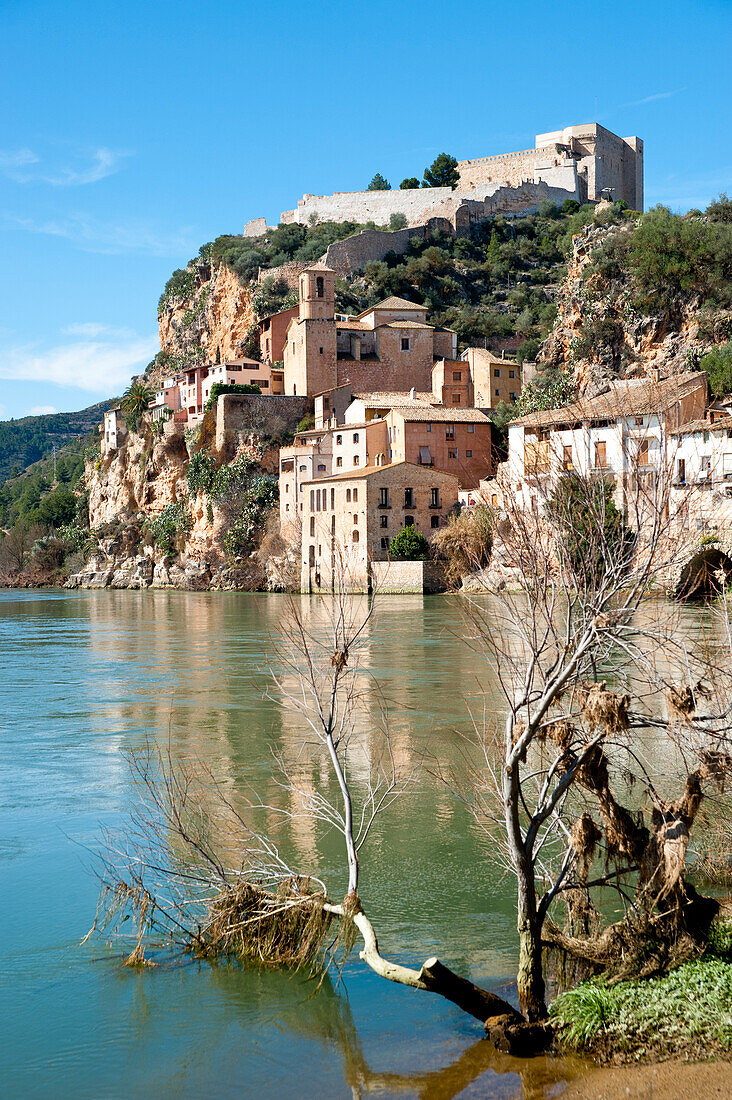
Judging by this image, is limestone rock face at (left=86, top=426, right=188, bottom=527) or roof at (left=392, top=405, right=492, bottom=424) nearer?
roof at (left=392, top=405, right=492, bottom=424)

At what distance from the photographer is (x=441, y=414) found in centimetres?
6291

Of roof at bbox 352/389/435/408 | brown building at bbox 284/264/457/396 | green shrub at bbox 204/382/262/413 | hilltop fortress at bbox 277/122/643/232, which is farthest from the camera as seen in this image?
hilltop fortress at bbox 277/122/643/232

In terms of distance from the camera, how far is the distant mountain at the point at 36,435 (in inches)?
6535

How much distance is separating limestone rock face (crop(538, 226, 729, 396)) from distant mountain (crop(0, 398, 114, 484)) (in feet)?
353

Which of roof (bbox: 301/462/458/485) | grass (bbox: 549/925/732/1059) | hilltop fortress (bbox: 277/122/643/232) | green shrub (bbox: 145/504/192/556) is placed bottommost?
grass (bbox: 549/925/732/1059)

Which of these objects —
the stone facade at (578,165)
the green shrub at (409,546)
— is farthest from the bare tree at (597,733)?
the stone facade at (578,165)

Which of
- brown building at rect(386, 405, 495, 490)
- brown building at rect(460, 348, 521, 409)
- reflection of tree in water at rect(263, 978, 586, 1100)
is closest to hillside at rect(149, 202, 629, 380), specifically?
brown building at rect(460, 348, 521, 409)

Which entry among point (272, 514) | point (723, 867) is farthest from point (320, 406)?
point (723, 867)

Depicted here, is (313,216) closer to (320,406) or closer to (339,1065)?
(320,406)

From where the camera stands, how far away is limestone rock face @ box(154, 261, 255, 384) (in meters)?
88.0

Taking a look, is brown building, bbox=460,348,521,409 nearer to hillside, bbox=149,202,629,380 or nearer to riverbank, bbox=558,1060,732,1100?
hillside, bbox=149,202,629,380

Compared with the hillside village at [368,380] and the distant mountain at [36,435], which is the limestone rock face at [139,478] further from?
the distant mountain at [36,435]

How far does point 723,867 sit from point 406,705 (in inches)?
468

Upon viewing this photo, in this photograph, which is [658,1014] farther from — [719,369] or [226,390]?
[226,390]
